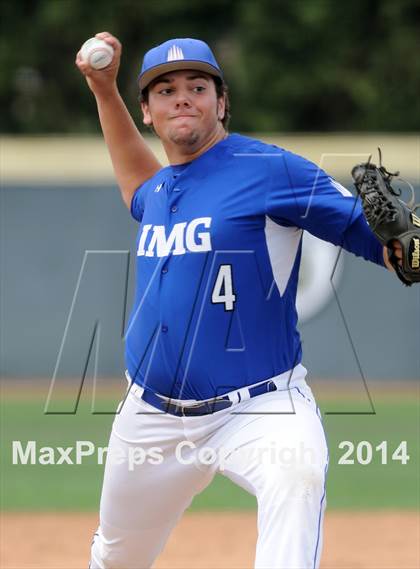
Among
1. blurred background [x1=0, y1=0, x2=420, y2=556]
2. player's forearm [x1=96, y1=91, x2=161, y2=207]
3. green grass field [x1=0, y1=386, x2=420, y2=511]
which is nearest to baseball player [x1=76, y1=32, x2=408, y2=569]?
player's forearm [x1=96, y1=91, x2=161, y2=207]

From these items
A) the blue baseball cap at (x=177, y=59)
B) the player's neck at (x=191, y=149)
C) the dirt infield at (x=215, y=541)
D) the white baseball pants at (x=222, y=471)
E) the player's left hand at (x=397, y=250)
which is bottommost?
the dirt infield at (x=215, y=541)

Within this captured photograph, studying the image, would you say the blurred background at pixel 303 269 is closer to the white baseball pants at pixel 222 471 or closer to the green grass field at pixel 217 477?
the green grass field at pixel 217 477

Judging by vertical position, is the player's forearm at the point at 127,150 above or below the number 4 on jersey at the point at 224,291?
above

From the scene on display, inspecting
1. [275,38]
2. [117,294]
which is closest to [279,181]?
[117,294]

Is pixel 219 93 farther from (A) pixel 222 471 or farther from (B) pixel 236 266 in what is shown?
→ (A) pixel 222 471

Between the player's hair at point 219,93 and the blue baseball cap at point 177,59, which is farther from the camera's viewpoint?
the player's hair at point 219,93

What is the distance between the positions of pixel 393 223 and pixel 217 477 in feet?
17.3

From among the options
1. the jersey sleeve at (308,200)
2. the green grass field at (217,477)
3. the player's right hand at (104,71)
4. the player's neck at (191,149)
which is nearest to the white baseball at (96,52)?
the player's right hand at (104,71)

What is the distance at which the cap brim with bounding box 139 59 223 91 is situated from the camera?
3840mm

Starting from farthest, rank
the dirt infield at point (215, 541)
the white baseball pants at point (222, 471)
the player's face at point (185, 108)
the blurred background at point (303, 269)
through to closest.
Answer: the blurred background at point (303, 269) < the dirt infield at point (215, 541) < the player's face at point (185, 108) < the white baseball pants at point (222, 471)

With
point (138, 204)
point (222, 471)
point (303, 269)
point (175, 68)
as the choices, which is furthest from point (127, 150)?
point (303, 269)

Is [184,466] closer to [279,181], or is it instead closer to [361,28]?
[279,181]

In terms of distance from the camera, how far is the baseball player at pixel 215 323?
355cm

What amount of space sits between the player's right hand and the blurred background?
8.07 feet
